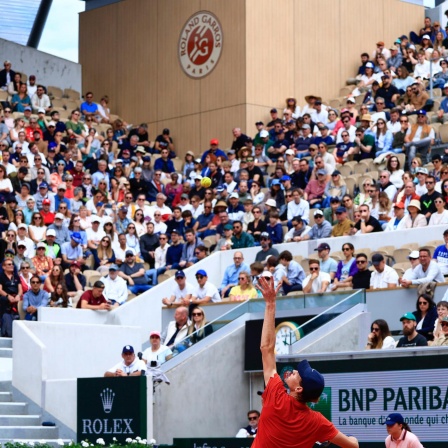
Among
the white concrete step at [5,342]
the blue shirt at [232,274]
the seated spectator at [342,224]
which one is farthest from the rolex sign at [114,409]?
the seated spectator at [342,224]

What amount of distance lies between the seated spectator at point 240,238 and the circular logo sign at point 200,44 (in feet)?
31.1

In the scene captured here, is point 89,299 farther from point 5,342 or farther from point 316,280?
point 316,280

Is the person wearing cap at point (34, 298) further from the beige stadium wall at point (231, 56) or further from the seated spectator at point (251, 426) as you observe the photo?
the beige stadium wall at point (231, 56)

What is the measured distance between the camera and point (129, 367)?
16969mm

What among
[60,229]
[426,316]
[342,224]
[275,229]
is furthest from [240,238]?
[426,316]

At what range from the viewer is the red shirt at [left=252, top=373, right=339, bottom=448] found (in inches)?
279

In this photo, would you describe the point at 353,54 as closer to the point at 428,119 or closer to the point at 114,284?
the point at 428,119

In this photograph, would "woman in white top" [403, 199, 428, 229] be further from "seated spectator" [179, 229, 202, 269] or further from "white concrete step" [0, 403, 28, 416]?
"white concrete step" [0, 403, 28, 416]

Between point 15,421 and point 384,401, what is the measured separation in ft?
20.2

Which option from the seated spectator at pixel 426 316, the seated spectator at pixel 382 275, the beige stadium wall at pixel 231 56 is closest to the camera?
the seated spectator at pixel 426 316

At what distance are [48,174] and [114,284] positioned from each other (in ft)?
16.0

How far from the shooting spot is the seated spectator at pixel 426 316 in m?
15.3

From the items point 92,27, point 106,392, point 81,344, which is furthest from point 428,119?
point 92,27

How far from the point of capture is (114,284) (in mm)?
21000
